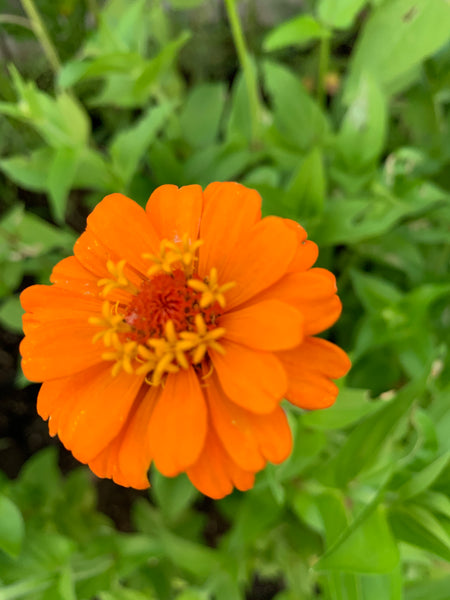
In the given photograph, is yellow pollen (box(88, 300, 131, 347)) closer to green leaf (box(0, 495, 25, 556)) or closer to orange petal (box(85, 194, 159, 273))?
orange petal (box(85, 194, 159, 273))

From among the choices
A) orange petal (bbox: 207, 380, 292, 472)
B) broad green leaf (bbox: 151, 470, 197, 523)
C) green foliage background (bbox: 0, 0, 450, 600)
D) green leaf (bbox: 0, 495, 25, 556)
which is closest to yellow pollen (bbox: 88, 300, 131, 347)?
orange petal (bbox: 207, 380, 292, 472)

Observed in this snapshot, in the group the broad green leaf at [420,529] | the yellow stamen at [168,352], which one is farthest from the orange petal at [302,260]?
the broad green leaf at [420,529]

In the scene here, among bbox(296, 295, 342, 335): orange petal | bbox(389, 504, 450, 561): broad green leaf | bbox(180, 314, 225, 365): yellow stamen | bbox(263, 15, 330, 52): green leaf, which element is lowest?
bbox(389, 504, 450, 561): broad green leaf

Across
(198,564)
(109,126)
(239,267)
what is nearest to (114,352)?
(239,267)

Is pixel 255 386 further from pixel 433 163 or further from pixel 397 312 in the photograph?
pixel 433 163

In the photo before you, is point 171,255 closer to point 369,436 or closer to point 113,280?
point 113,280
